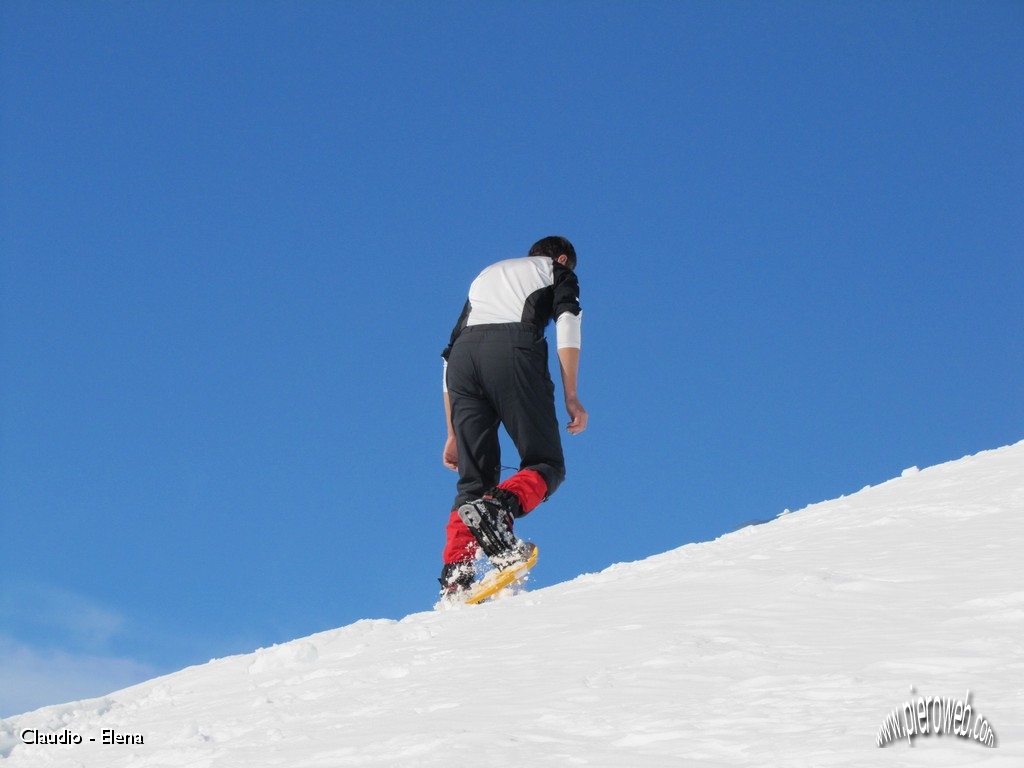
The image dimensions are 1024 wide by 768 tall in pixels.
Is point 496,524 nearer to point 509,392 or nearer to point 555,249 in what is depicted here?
point 509,392

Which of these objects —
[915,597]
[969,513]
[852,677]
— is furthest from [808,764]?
[969,513]

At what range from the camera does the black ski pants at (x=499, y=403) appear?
5.34m

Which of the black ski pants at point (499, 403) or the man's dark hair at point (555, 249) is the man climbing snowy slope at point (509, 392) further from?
the man's dark hair at point (555, 249)

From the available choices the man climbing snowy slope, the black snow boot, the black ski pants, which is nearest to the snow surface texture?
the black snow boot

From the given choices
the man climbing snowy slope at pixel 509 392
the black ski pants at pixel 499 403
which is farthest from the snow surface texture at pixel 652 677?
the black ski pants at pixel 499 403

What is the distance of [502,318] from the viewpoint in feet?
18.0

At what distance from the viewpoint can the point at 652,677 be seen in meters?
2.58

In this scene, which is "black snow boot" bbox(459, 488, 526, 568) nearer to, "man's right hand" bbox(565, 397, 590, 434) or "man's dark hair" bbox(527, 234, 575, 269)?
"man's right hand" bbox(565, 397, 590, 434)

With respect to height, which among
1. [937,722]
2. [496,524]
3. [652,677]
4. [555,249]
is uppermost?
[555,249]

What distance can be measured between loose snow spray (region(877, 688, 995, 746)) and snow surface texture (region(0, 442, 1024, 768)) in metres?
0.02

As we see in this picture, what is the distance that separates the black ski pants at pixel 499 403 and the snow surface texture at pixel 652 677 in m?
1.11

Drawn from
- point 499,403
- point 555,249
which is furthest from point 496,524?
point 555,249

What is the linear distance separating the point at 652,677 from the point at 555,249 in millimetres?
3719

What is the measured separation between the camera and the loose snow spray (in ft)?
6.43
